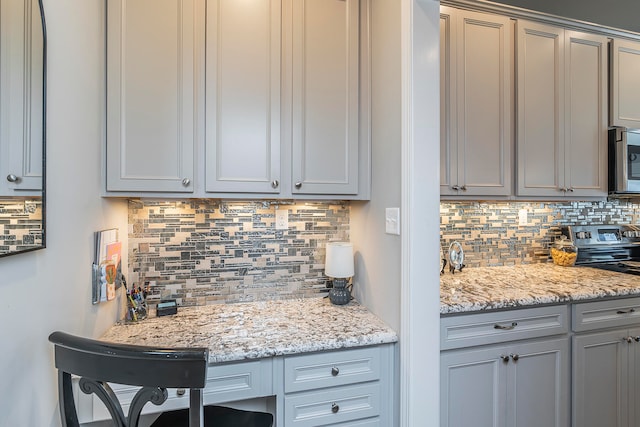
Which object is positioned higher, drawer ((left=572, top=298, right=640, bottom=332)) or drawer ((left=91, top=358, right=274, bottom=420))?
drawer ((left=572, top=298, right=640, bottom=332))

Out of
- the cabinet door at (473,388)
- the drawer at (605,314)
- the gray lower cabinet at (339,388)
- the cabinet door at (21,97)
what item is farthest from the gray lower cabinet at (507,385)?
the cabinet door at (21,97)

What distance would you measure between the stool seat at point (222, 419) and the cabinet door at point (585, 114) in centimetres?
238

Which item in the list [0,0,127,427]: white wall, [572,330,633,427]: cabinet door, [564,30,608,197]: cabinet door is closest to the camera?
[0,0,127,427]: white wall

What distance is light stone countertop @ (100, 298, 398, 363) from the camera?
3.95 feet

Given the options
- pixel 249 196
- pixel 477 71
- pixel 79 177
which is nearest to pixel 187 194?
pixel 249 196

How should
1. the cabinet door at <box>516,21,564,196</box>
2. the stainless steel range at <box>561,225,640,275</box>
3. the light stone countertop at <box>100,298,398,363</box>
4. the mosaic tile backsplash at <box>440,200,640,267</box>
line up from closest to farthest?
the light stone countertop at <box>100,298,398,363</box>, the cabinet door at <box>516,21,564,196</box>, the mosaic tile backsplash at <box>440,200,640,267</box>, the stainless steel range at <box>561,225,640,275</box>

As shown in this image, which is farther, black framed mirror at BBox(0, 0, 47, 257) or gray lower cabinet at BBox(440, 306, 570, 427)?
gray lower cabinet at BBox(440, 306, 570, 427)

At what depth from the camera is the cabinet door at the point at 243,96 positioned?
1.42m

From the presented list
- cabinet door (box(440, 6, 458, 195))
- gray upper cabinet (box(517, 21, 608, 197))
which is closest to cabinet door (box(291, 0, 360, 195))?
cabinet door (box(440, 6, 458, 195))

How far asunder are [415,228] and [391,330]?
492mm

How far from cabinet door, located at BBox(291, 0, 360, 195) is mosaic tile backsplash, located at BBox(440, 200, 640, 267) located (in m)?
1.05

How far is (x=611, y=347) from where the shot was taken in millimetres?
1703

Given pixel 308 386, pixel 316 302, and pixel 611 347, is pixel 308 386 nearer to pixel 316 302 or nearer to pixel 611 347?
pixel 316 302

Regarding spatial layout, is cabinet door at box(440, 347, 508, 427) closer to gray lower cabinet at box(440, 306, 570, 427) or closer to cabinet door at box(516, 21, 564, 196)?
gray lower cabinet at box(440, 306, 570, 427)
